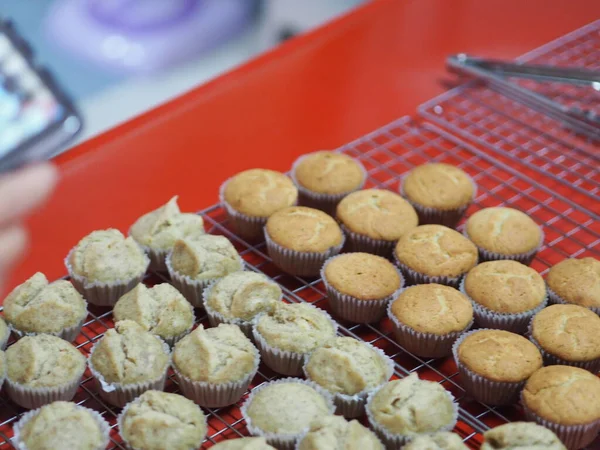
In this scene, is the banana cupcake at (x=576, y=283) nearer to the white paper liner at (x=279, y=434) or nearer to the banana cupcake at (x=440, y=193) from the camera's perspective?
the banana cupcake at (x=440, y=193)

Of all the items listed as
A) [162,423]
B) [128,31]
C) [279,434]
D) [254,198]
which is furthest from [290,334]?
[128,31]

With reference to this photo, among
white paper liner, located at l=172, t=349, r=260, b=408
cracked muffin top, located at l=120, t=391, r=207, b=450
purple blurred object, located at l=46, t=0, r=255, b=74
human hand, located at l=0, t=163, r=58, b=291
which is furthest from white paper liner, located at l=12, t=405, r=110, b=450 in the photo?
purple blurred object, located at l=46, t=0, r=255, b=74

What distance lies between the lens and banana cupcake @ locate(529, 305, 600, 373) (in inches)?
89.0

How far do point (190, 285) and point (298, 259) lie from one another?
332mm

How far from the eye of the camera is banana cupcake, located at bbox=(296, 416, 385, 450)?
6.35 ft

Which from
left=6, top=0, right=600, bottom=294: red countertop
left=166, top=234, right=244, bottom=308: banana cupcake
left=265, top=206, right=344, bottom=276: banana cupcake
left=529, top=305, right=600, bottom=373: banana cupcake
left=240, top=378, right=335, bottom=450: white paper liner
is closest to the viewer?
left=240, top=378, right=335, bottom=450: white paper liner

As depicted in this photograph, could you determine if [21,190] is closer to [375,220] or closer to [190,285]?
[190,285]

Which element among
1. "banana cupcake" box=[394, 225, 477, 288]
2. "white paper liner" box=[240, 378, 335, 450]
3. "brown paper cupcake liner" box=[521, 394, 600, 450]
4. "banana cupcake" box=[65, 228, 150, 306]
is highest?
"banana cupcake" box=[65, 228, 150, 306]

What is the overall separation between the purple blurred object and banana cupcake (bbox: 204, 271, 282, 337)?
3.38 metres

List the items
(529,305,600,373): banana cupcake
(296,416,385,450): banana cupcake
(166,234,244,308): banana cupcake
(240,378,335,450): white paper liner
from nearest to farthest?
1. (296,416,385,450): banana cupcake
2. (240,378,335,450): white paper liner
3. (529,305,600,373): banana cupcake
4. (166,234,244,308): banana cupcake

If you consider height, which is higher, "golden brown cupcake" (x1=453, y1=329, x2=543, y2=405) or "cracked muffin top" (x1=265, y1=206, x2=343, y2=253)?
"cracked muffin top" (x1=265, y1=206, x2=343, y2=253)

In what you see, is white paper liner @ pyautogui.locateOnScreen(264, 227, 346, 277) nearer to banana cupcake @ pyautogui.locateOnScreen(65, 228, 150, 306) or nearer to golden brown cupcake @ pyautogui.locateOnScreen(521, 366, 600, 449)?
banana cupcake @ pyautogui.locateOnScreen(65, 228, 150, 306)

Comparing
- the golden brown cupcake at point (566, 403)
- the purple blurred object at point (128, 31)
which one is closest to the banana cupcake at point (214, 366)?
the golden brown cupcake at point (566, 403)

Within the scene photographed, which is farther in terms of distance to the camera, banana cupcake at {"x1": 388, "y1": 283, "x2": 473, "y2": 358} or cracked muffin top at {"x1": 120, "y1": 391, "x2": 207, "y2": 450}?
banana cupcake at {"x1": 388, "y1": 283, "x2": 473, "y2": 358}
